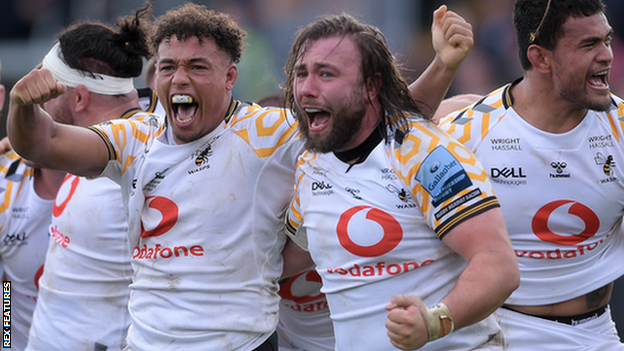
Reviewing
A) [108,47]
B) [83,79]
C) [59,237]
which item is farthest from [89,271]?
[108,47]

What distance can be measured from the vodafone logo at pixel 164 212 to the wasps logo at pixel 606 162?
6.53 ft

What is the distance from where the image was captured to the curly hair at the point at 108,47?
457 cm

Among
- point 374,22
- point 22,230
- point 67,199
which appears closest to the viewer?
point 67,199

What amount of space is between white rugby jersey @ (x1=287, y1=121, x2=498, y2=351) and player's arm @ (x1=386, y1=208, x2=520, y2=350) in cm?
10

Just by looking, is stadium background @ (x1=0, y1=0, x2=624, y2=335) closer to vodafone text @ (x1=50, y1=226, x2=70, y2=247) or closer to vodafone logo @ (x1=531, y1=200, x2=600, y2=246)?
vodafone text @ (x1=50, y1=226, x2=70, y2=247)

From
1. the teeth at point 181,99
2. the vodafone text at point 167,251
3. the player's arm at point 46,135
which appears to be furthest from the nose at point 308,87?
the player's arm at point 46,135

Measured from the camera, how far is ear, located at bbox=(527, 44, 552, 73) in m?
3.55

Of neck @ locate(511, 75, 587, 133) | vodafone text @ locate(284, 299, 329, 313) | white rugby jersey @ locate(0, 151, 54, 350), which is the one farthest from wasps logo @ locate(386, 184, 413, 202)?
white rugby jersey @ locate(0, 151, 54, 350)

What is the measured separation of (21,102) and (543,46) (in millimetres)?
2428

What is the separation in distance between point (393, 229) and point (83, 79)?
8.41ft

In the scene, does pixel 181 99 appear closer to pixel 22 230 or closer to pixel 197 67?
pixel 197 67

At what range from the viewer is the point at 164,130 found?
145 inches

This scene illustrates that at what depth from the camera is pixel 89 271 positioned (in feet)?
14.2

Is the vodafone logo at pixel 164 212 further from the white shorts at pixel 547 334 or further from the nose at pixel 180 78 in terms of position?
the white shorts at pixel 547 334
